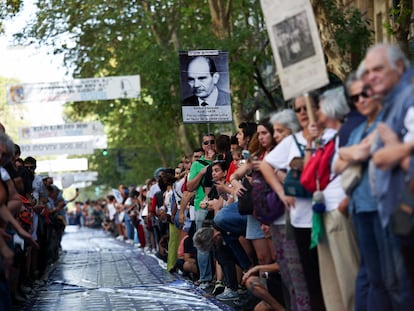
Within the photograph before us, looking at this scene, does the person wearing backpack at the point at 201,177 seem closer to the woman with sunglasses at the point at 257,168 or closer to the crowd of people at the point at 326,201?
the crowd of people at the point at 326,201

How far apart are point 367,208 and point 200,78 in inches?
410

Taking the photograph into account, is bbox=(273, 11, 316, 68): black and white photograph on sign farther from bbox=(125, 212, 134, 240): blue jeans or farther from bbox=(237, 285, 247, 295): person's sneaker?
bbox=(125, 212, 134, 240): blue jeans

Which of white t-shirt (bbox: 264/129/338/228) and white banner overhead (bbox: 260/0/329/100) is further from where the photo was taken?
white t-shirt (bbox: 264/129/338/228)

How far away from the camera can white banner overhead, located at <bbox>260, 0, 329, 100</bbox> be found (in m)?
9.12

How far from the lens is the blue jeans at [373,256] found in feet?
26.9

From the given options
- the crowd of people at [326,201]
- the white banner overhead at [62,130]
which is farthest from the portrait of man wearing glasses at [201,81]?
the white banner overhead at [62,130]

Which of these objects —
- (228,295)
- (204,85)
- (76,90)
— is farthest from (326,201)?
(76,90)

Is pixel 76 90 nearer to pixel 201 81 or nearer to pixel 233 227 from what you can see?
pixel 201 81

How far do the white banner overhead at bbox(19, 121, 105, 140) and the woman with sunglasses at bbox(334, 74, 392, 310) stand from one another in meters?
37.1

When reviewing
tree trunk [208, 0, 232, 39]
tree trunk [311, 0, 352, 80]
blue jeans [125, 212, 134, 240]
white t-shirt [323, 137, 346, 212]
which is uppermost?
tree trunk [208, 0, 232, 39]

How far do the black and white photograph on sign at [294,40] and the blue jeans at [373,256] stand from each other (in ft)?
4.70

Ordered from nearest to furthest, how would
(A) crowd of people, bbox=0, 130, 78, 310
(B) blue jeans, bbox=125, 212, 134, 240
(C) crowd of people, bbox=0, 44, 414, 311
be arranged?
(C) crowd of people, bbox=0, 44, 414, 311 < (A) crowd of people, bbox=0, 130, 78, 310 < (B) blue jeans, bbox=125, 212, 134, 240

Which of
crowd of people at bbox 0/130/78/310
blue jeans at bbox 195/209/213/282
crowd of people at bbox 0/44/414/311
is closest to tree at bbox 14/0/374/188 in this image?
crowd of people at bbox 0/130/78/310

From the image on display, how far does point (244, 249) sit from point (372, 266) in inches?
226
